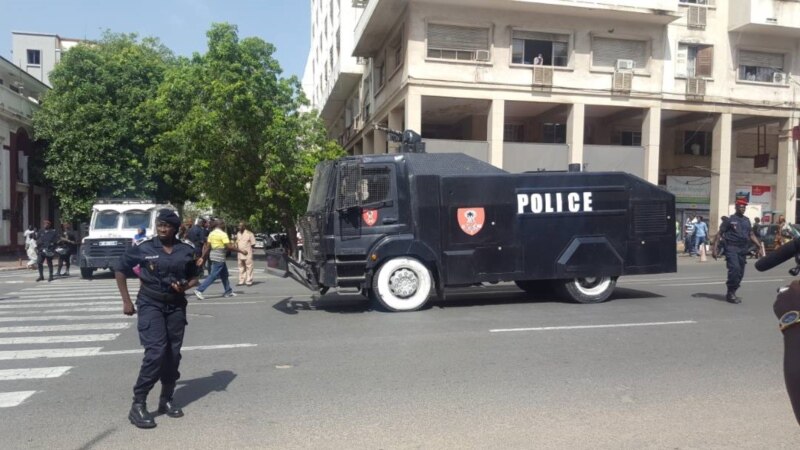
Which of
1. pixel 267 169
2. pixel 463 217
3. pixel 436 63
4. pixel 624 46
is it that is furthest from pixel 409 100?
pixel 463 217

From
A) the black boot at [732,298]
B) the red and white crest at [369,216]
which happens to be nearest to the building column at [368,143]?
the red and white crest at [369,216]

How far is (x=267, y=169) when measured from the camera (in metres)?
22.9

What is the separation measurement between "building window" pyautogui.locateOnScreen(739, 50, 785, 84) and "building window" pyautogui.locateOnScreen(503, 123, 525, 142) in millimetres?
9273

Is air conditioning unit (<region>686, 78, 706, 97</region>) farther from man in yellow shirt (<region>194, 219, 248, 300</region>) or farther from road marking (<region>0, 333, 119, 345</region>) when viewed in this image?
road marking (<region>0, 333, 119, 345</region>)

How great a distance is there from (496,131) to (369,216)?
13.4 meters

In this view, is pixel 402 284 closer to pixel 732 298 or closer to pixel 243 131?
pixel 732 298

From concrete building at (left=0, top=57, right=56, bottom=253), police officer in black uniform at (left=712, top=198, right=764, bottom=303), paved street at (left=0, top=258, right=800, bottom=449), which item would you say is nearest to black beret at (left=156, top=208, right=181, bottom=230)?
paved street at (left=0, top=258, right=800, bottom=449)

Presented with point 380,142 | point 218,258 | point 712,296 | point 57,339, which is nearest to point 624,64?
point 380,142

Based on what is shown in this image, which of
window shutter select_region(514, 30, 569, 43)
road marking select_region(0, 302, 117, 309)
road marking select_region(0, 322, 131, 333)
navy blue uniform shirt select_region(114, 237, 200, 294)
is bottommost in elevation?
road marking select_region(0, 302, 117, 309)

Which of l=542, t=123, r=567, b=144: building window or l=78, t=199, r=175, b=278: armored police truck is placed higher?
l=542, t=123, r=567, b=144: building window

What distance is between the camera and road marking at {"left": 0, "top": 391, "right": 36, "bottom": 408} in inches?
206

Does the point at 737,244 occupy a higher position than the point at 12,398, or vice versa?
the point at 737,244

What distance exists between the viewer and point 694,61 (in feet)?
81.0

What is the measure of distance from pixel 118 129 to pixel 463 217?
2189 centimetres
